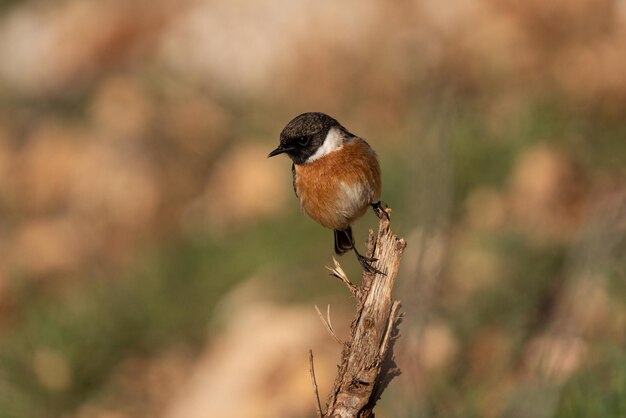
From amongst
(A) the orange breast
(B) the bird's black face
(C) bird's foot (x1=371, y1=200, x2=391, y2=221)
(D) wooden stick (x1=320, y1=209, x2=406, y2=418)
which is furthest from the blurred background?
(B) the bird's black face

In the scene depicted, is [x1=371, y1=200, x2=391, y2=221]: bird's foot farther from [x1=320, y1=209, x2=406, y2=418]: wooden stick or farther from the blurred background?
[x1=320, y1=209, x2=406, y2=418]: wooden stick

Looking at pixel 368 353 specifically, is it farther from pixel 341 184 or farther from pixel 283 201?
pixel 283 201

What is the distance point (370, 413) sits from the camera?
158 inches

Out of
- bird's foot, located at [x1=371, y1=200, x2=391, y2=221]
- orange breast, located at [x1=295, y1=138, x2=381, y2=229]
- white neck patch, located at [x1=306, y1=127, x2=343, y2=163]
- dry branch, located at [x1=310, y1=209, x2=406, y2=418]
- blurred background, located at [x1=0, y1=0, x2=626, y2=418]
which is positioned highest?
blurred background, located at [x1=0, y1=0, x2=626, y2=418]

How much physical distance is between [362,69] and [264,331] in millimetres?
5147

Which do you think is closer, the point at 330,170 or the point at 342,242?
the point at 330,170

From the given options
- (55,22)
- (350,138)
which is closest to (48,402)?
(350,138)

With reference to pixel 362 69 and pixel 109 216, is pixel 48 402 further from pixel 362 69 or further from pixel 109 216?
pixel 362 69

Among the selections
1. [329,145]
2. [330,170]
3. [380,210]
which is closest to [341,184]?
[330,170]

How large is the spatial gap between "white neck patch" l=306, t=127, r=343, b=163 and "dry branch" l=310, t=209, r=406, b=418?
1.40 m

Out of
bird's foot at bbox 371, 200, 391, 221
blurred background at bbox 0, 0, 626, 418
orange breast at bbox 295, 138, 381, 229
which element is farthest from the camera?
blurred background at bbox 0, 0, 626, 418

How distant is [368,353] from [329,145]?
182cm

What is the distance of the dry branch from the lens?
3965 millimetres

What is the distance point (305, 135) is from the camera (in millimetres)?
5434
